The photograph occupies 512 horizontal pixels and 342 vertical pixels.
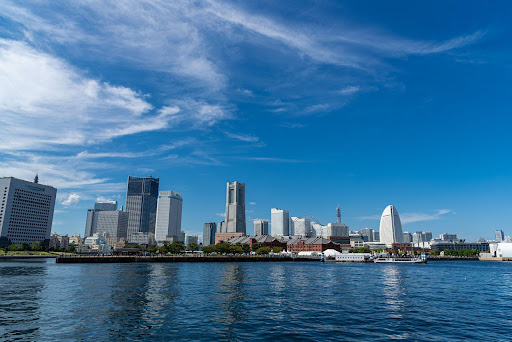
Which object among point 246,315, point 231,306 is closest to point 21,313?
point 231,306

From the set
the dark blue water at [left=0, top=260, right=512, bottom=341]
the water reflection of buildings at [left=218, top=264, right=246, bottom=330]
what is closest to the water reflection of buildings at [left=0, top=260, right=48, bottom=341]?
the dark blue water at [left=0, top=260, right=512, bottom=341]

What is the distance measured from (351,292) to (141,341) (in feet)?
138

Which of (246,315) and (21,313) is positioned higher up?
(21,313)

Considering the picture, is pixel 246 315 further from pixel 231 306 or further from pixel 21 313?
pixel 21 313

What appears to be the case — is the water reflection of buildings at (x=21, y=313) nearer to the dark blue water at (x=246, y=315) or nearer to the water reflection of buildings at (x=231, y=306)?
the dark blue water at (x=246, y=315)

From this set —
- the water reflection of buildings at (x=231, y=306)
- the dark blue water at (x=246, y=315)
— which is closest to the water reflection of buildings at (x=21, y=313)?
the dark blue water at (x=246, y=315)

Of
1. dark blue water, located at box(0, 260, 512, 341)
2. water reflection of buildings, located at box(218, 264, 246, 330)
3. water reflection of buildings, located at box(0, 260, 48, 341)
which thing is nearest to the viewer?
water reflection of buildings, located at box(0, 260, 48, 341)

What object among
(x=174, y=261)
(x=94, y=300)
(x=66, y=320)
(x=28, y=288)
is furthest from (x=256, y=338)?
(x=174, y=261)

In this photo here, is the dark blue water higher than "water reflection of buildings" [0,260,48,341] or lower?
lower

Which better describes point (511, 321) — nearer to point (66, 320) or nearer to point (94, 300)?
point (66, 320)

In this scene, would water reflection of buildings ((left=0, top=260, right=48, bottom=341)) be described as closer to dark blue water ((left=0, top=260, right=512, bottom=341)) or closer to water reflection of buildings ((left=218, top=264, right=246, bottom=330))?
dark blue water ((left=0, top=260, right=512, bottom=341))

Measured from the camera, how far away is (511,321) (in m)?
39.4

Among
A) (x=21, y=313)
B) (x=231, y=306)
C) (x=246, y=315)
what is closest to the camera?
(x=21, y=313)

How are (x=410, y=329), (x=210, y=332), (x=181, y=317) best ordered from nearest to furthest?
(x=210, y=332) → (x=410, y=329) → (x=181, y=317)
